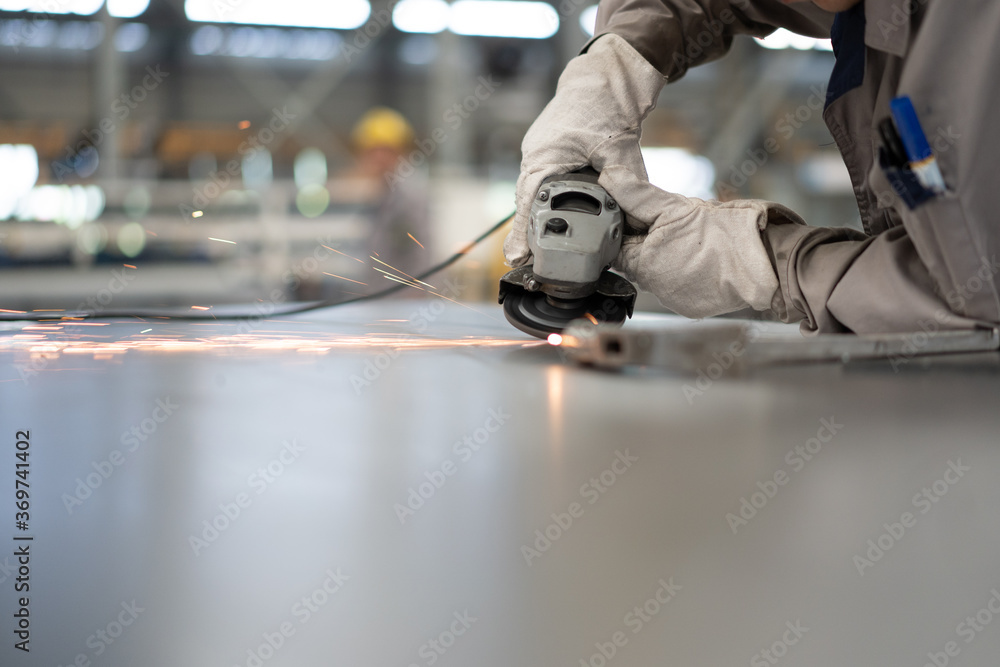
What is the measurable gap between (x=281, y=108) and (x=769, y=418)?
6766mm

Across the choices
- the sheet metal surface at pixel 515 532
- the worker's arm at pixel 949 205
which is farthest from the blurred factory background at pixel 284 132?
the sheet metal surface at pixel 515 532

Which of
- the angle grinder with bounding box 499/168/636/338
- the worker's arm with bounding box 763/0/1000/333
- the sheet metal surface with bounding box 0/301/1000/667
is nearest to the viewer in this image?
the sheet metal surface with bounding box 0/301/1000/667

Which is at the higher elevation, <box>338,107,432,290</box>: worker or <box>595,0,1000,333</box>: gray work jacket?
<box>595,0,1000,333</box>: gray work jacket

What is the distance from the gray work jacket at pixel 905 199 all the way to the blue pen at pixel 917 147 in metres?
0.02

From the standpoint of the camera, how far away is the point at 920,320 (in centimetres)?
92

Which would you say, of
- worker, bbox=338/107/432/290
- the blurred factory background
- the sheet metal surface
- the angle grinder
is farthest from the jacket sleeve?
the blurred factory background

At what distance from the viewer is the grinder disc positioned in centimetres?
107

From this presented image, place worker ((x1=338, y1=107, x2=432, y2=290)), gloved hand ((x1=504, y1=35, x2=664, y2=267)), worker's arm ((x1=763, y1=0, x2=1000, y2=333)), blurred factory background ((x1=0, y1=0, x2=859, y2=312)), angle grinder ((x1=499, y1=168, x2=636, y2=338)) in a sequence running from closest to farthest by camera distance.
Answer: worker's arm ((x1=763, y1=0, x2=1000, y2=333)) → angle grinder ((x1=499, y1=168, x2=636, y2=338)) → gloved hand ((x1=504, y1=35, x2=664, y2=267)) → worker ((x1=338, y1=107, x2=432, y2=290)) → blurred factory background ((x1=0, y1=0, x2=859, y2=312))

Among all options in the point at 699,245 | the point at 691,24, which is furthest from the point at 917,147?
the point at 691,24

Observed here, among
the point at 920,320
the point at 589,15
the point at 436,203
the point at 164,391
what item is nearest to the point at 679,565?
the point at 164,391

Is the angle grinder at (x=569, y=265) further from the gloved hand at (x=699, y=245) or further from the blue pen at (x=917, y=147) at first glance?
the blue pen at (x=917, y=147)

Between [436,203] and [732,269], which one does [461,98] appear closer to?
[436,203]

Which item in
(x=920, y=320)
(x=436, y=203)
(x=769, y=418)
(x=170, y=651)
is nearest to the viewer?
(x=170, y=651)

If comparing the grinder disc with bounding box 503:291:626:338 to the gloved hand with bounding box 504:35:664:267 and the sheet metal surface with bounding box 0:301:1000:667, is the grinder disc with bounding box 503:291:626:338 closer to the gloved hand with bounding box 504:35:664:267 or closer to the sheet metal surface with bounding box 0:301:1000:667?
the gloved hand with bounding box 504:35:664:267
